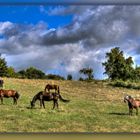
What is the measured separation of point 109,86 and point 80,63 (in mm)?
338

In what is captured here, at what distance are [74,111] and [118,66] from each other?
1.79 ft

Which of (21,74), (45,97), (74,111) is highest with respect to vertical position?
(21,74)

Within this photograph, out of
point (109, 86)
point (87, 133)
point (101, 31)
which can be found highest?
point (101, 31)

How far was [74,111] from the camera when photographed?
17.6 feet

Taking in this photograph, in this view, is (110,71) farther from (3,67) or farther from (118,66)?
(3,67)

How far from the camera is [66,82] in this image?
17.8ft

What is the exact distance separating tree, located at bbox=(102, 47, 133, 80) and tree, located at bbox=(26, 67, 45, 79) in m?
0.55

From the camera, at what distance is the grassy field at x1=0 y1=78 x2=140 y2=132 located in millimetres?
Result: 5246

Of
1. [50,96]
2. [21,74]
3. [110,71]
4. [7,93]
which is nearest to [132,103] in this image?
[110,71]

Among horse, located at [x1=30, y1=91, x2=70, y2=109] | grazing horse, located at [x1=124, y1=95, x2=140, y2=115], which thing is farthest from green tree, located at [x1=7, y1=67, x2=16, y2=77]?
grazing horse, located at [x1=124, y1=95, x2=140, y2=115]

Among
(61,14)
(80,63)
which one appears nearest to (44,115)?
(80,63)

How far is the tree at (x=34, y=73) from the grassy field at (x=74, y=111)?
0.14 feet

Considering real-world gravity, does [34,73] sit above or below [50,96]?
above

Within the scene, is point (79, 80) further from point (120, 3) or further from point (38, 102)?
point (120, 3)
